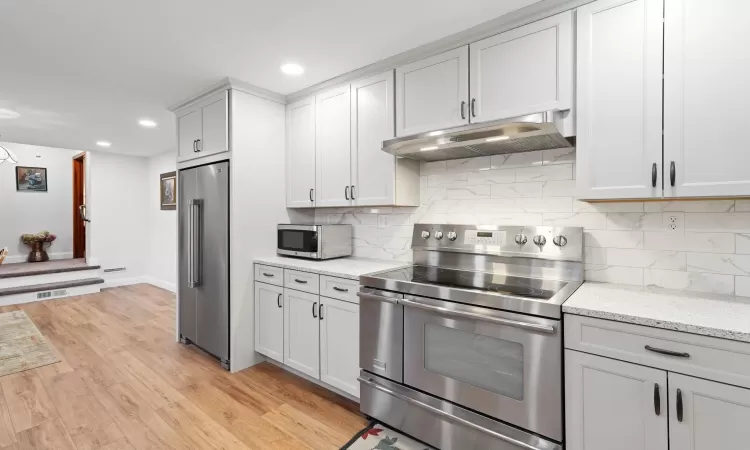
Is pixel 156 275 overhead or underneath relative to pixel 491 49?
underneath

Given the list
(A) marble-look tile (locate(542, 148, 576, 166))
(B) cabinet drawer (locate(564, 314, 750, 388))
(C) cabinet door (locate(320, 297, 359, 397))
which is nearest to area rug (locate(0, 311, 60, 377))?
(C) cabinet door (locate(320, 297, 359, 397))

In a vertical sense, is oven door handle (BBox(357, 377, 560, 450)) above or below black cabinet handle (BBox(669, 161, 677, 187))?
below

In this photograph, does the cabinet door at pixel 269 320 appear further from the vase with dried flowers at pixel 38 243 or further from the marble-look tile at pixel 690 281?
the vase with dried flowers at pixel 38 243

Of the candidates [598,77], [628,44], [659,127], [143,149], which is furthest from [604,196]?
[143,149]

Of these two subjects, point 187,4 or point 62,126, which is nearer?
point 187,4

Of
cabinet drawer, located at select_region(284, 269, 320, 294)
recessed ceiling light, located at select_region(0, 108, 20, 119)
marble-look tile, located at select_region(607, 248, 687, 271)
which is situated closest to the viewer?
marble-look tile, located at select_region(607, 248, 687, 271)

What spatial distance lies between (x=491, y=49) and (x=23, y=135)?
6.08m

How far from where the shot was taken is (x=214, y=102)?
3129 millimetres

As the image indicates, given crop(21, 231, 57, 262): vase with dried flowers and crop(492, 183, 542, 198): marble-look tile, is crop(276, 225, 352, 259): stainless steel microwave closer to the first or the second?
crop(492, 183, 542, 198): marble-look tile

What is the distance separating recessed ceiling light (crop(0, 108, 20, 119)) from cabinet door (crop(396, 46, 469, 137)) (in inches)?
164

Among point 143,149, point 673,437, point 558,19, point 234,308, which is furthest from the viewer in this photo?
point 143,149

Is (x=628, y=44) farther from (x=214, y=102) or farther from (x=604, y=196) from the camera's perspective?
(x=214, y=102)

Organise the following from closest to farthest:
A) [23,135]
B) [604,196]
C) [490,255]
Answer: [604,196]
[490,255]
[23,135]

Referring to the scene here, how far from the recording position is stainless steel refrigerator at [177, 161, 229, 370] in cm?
305
